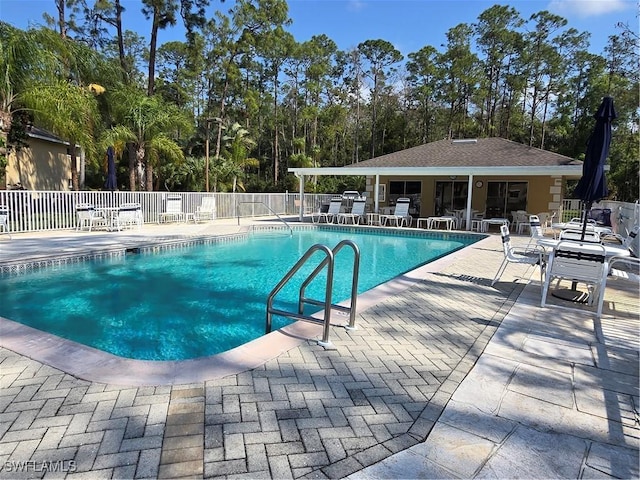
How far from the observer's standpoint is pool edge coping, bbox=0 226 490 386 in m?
2.85

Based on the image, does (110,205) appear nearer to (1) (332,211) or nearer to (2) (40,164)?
(2) (40,164)

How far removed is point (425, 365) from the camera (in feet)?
10.6

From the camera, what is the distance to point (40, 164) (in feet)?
59.2

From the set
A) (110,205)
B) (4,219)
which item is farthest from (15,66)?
(4,219)

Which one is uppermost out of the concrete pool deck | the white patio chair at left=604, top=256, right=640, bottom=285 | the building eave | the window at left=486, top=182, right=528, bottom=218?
the building eave

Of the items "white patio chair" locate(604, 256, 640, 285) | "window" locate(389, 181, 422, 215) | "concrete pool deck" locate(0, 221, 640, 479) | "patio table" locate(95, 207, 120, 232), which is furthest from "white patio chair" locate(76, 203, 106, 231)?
"window" locate(389, 181, 422, 215)

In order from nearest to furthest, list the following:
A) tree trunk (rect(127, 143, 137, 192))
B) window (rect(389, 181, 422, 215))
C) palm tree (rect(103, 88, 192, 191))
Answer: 1. palm tree (rect(103, 88, 192, 191))
2. tree trunk (rect(127, 143, 137, 192))
3. window (rect(389, 181, 422, 215))

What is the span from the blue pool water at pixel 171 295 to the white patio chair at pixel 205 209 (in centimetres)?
616

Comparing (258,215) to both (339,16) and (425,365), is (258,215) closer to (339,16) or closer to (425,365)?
(339,16)

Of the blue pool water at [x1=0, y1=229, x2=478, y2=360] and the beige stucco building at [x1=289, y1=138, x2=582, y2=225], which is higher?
the beige stucco building at [x1=289, y1=138, x2=582, y2=225]

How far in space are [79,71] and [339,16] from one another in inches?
427

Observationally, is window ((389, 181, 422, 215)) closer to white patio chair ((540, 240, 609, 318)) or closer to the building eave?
→ the building eave

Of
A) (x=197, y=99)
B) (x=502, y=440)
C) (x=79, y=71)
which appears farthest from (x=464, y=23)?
(x=502, y=440)

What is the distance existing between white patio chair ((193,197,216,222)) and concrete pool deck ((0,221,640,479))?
44.2ft
